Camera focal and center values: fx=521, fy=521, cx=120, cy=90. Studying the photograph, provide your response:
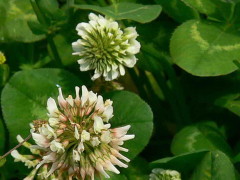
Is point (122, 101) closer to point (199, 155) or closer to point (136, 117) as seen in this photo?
point (136, 117)

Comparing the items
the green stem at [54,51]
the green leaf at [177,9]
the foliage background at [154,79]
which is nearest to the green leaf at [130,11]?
the foliage background at [154,79]

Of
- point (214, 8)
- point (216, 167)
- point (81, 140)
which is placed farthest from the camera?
point (214, 8)

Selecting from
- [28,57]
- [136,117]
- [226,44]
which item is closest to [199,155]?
[136,117]

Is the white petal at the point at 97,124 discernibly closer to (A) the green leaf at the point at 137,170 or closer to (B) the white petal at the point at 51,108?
(B) the white petal at the point at 51,108

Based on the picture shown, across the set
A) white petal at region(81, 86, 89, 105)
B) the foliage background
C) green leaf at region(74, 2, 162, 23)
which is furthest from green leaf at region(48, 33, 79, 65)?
white petal at region(81, 86, 89, 105)

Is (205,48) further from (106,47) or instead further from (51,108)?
(51,108)

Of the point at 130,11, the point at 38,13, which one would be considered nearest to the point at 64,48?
the point at 38,13

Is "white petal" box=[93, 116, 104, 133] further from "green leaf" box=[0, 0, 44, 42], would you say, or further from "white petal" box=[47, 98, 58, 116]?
"green leaf" box=[0, 0, 44, 42]
